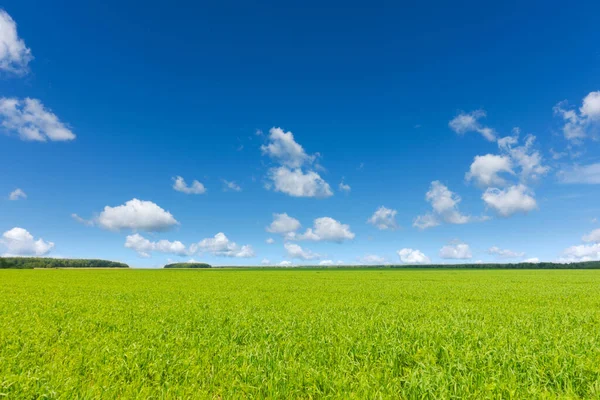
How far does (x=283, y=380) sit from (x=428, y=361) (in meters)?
2.89

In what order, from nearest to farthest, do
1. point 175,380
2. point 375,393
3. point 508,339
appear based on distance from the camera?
point 375,393 < point 175,380 < point 508,339

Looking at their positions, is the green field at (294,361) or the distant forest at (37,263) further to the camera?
the distant forest at (37,263)

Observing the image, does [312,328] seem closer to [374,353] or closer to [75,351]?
[374,353]

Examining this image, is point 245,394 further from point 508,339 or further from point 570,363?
point 508,339

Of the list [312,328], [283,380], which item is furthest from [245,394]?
[312,328]

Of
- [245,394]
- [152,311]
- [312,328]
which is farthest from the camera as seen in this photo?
[152,311]

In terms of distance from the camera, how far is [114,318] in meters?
10.6

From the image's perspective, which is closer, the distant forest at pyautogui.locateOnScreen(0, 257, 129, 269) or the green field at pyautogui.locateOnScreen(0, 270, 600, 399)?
the green field at pyautogui.locateOnScreen(0, 270, 600, 399)

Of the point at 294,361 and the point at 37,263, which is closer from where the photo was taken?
the point at 294,361

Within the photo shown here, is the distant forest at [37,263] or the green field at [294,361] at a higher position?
the green field at [294,361]

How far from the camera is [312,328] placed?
881cm

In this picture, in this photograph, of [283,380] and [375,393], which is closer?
[375,393]

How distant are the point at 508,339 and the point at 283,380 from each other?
6099 millimetres

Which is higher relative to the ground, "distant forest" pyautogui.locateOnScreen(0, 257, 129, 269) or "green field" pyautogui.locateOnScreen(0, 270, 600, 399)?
"green field" pyautogui.locateOnScreen(0, 270, 600, 399)
